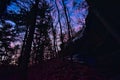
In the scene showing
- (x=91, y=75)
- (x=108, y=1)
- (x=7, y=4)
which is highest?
(x=7, y=4)

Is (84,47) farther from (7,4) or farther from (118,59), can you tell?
(7,4)

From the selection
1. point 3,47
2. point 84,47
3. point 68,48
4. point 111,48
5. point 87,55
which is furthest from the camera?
point 3,47

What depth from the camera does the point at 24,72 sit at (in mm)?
15977

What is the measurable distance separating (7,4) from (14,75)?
757 centimetres

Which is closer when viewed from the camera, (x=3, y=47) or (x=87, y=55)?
(x=87, y=55)

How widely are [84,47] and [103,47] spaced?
3.11 m

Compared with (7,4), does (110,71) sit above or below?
below

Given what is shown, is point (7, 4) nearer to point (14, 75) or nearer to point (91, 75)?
point (14, 75)

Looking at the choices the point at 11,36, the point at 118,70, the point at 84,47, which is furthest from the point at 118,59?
the point at 11,36

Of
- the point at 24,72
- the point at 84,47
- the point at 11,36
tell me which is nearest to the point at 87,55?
the point at 84,47

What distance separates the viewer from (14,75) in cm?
1898

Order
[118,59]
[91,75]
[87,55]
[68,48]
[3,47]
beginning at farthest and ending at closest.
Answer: [3,47]
[68,48]
[87,55]
[118,59]
[91,75]

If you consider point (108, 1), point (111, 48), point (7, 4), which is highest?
point (7, 4)

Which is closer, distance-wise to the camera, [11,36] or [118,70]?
[118,70]
